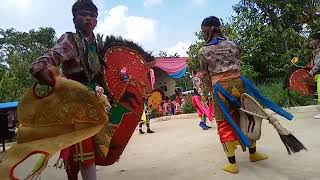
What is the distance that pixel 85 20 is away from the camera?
3.39 m

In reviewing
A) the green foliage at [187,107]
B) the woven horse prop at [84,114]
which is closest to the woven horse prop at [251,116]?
the woven horse prop at [84,114]

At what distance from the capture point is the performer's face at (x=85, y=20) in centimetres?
339

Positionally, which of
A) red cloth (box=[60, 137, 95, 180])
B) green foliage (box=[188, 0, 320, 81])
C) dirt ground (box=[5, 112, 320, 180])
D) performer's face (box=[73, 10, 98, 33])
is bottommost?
dirt ground (box=[5, 112, 320, 180])

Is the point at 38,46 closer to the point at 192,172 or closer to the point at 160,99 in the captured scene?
the point at 160,99

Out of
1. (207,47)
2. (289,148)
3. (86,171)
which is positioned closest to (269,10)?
(207,47)

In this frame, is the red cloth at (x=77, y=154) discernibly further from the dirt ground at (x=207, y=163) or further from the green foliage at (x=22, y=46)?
the green foliage at (x=22, y=46)

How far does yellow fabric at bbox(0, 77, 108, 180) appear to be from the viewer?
8.72 ft

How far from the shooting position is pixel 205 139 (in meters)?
7.20

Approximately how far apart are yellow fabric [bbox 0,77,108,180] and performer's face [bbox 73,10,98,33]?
2.31 ft

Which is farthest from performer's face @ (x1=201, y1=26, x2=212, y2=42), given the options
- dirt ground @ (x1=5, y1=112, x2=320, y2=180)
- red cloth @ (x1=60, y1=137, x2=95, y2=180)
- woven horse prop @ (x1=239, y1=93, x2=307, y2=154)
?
red cloth @ (x1=60, y1=137, x2=95, y2=180)

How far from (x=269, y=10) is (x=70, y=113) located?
41.6ft

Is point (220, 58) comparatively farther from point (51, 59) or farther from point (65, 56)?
point (51, 59)

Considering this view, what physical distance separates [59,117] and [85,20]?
3.09 ft

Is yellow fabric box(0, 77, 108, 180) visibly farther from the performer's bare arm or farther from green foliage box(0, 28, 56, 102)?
green foliage box(0, 28, 56, 102)
